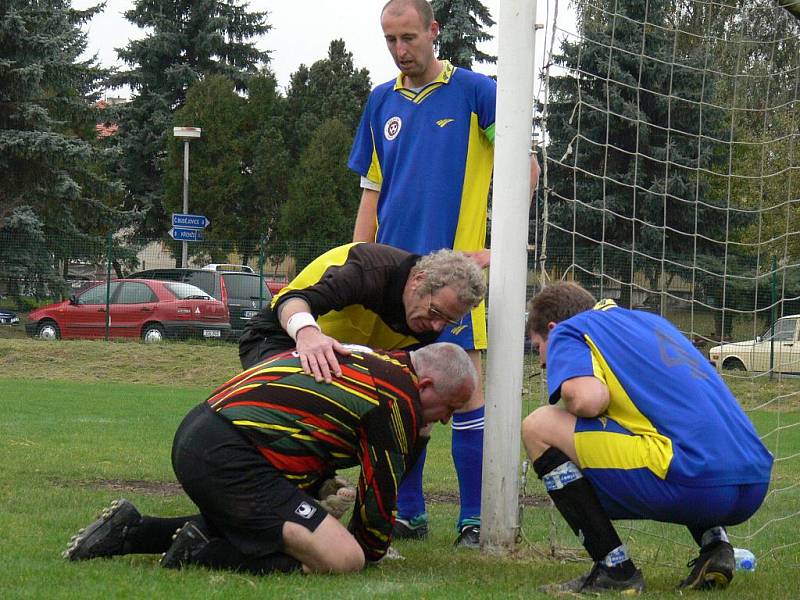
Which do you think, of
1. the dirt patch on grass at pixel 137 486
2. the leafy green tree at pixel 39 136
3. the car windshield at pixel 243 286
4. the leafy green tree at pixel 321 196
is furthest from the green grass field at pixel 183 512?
the leafy green tree at pixel 321 196

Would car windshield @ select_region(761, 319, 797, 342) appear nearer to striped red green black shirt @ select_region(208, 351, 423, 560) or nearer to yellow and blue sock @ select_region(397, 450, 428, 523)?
yellow and blue sock @ select_region(397, 450, 428, 523)

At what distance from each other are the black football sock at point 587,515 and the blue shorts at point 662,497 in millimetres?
44

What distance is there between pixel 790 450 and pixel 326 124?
27.2 m

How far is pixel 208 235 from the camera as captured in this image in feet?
118

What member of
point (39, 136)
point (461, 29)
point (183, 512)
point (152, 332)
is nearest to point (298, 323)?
point (183, 512)

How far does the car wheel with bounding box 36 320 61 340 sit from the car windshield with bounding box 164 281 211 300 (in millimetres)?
2480

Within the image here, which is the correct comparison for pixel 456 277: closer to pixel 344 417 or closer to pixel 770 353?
pixel 344 417

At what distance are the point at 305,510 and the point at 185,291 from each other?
57.8ft

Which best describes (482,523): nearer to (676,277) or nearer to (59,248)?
(676,277)

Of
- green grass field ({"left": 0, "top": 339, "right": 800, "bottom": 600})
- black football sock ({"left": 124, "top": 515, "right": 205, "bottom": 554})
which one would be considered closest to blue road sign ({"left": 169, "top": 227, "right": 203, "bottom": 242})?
green grass field ({"left": 0, "top": 339, "right": 800, "bottom": 600})

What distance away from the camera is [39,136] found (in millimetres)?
25328

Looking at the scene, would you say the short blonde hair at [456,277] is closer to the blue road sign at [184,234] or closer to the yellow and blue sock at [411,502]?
the yellow and blue sock at [411,502]

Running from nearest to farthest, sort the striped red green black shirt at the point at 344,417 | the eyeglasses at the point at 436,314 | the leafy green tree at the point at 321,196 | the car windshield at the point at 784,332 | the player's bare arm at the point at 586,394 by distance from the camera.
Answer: the player's bare arm at the point at 586,394, the striped red green black shirt at the point at 344,417, the eyeglasses at the point at 436,314, the car windshield at the point at 784,332, the leafy green tree at the point at 321,196

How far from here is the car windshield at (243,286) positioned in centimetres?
2197
